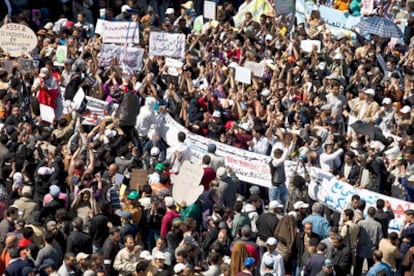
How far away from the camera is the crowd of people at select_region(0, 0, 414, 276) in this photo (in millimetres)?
18719

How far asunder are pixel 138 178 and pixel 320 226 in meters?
3.15

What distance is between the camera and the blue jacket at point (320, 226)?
19.4 meters

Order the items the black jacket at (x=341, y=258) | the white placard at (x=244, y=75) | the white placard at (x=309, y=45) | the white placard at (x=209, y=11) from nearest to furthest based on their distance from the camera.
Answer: the black jacket at (x=341, y=258) < the white placard at (x=244, y=75) < the white placard at (x=309, y=45) < the white placard at (x=209, y=11)

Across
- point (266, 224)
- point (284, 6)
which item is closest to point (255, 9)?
point (284, 6)

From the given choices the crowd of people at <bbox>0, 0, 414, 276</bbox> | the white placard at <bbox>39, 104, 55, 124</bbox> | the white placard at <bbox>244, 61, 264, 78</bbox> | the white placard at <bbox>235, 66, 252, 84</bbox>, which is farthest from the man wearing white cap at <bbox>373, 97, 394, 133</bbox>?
the white placard at <bbox>39, 104, 55, 124</bbox>

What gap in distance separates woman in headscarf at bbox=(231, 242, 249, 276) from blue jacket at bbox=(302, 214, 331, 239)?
1.21 metres

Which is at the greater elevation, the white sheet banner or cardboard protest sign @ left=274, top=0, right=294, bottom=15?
A: cardboard protest sign @ left=274, top=0, right=294, bottom=15

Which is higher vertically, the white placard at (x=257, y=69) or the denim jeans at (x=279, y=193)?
the white placard at (x=257, y=69)

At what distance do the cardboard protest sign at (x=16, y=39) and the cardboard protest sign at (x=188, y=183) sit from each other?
5.86m

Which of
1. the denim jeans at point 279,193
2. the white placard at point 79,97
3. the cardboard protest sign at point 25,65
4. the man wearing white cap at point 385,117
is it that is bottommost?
the denim jeans at point 279,193

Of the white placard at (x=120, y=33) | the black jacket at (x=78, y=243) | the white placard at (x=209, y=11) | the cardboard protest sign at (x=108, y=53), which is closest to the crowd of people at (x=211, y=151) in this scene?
the black jacket at (x=78, y=243)

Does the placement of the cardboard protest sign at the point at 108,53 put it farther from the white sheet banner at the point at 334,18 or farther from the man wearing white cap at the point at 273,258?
the man wearing white cap at the point at 273,258

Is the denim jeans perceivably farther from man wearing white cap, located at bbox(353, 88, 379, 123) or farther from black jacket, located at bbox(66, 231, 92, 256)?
black jacket, located at bbox(66, 231, 92, 256)

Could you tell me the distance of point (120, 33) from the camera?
27047 mm
